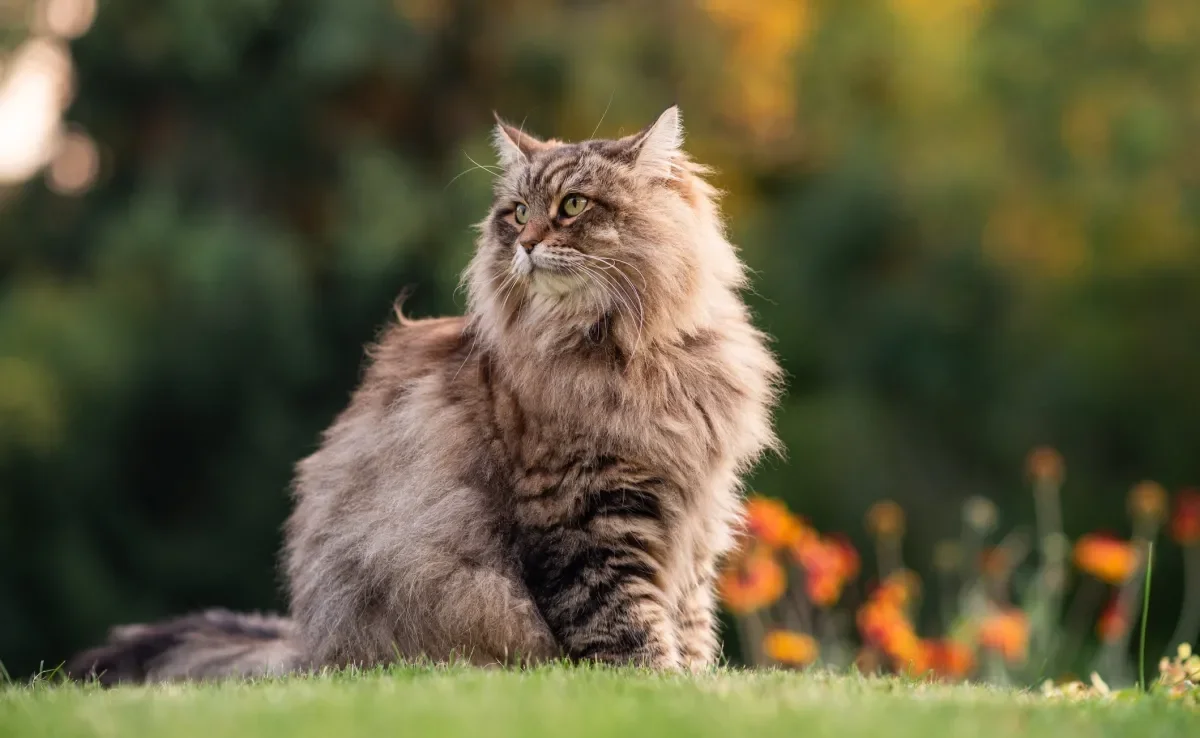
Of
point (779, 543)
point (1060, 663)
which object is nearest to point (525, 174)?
point (779, 543)

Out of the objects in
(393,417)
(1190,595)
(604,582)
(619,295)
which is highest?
(619,295)

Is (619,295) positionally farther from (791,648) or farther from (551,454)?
(791,648)

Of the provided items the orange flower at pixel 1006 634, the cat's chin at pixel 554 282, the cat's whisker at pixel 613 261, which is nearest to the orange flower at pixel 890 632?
the orange flower at pixel 1006 634

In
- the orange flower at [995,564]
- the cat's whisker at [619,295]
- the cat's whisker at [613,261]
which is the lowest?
the orange flower at [995,564]

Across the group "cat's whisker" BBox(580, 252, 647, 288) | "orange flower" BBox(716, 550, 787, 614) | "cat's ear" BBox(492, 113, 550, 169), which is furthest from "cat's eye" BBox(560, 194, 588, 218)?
"orange flower" BBox(716, 550, 787, 614)

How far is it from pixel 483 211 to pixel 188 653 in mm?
5103

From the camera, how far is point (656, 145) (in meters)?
4.05

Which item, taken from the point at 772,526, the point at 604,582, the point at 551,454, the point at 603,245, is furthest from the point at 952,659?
the point at 603,245

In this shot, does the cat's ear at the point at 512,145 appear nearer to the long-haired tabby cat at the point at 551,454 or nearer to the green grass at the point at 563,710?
the long-haired tabby cat at the point at 551,454

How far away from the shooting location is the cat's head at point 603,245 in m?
3.93

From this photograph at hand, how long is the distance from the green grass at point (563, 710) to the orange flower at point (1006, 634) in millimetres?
1727

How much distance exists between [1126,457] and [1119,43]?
130 inches

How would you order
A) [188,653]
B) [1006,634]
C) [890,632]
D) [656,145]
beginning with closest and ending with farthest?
1. [656,145]
2. [188,653]
3. [1006,634]
4. [890,632]

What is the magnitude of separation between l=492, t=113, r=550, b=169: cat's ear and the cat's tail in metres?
1.70
